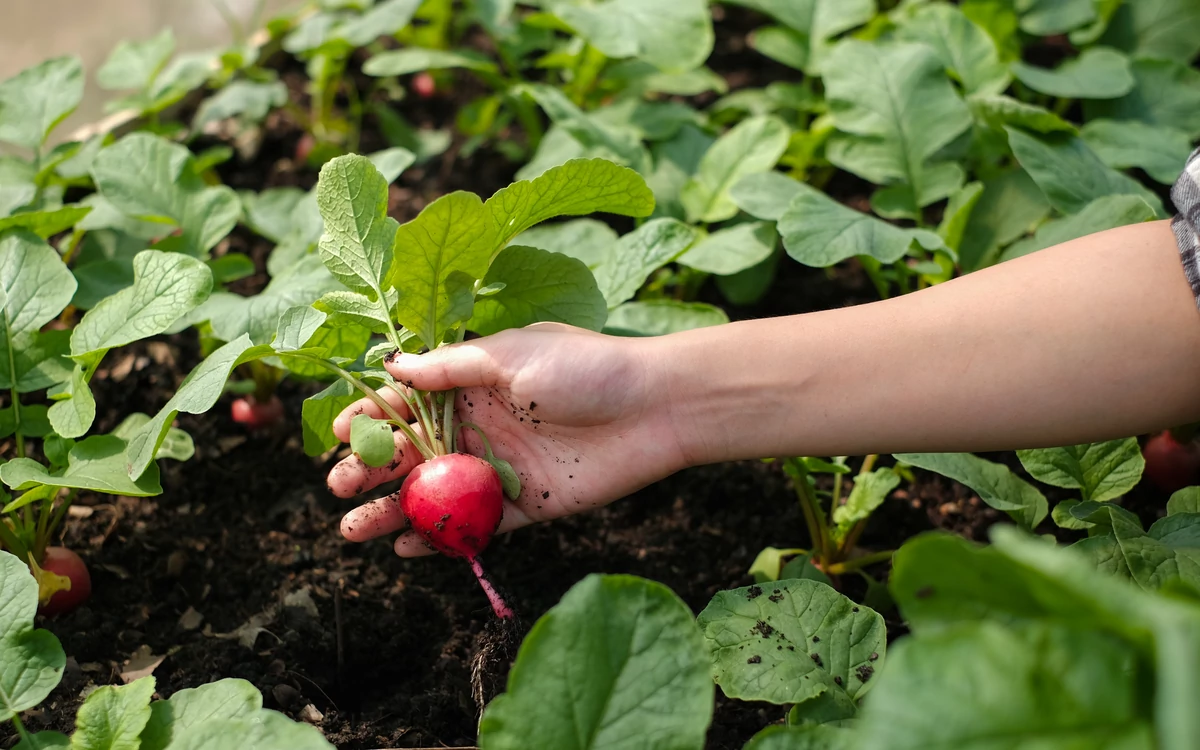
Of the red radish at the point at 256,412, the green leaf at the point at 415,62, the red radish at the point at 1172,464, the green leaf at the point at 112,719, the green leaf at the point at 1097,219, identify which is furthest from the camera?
the green leaf at the point at 415,62

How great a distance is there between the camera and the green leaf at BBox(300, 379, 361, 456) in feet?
4.62

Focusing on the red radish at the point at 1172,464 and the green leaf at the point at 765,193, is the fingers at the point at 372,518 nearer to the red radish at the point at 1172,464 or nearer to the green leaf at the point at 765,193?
the green leaf at the point at 765,193

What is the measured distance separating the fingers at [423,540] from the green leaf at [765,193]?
0.69m

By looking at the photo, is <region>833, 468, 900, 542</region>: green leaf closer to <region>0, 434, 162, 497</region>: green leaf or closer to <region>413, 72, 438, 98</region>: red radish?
<region>0, 434, 162, 497</region>: green leaf

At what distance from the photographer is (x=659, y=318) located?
1.66 m

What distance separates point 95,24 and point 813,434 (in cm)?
225

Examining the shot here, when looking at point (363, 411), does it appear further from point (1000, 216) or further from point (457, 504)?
point (1000, 216)

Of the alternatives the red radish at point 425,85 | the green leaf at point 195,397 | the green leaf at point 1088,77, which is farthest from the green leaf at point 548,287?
the red radish at point 425,85

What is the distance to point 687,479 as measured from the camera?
1.76 metres

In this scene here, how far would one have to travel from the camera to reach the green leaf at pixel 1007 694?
26.8 inches

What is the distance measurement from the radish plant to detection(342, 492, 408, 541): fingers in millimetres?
73

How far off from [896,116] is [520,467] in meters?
1.11

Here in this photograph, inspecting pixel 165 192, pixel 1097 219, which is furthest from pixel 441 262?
pixel 1097 219

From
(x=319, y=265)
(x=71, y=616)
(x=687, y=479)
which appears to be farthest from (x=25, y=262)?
(x=687, y=479)
